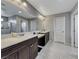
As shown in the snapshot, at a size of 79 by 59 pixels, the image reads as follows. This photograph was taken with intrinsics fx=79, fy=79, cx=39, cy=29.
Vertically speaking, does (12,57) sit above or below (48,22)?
below

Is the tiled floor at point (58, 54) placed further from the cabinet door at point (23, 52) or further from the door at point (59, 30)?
the door at point (59, 30)

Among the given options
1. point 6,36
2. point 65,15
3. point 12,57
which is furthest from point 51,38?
point 12,57

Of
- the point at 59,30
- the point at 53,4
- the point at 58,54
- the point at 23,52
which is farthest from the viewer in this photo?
the point at 59,30

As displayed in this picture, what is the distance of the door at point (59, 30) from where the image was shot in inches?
260

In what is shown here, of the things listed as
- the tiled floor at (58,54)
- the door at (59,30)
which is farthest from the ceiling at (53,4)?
the tiled floor at (58,54)

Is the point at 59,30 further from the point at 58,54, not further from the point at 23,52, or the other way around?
the point at 23,52

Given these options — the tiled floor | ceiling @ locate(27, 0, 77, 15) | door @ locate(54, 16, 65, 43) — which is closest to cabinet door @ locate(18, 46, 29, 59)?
the tiled floor

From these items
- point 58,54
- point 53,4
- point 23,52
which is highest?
point 53,4

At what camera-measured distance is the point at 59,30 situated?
688 centimetres

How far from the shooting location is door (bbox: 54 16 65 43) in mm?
6609

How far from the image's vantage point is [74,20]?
5234mm

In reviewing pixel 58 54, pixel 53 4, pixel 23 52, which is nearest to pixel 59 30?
pixel 53 4

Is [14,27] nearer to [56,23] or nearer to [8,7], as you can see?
[8,7]

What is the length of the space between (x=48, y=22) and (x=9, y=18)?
5.37 metres
